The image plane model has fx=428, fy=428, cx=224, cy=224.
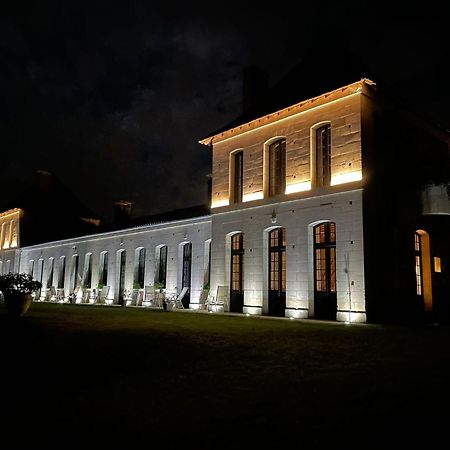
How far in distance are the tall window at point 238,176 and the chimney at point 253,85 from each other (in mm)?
2940

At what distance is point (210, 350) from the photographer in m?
7.04

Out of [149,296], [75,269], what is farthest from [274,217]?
[75,269]

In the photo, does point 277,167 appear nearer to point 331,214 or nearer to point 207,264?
point 331,214

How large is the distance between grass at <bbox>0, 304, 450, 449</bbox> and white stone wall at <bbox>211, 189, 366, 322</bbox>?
192 inches

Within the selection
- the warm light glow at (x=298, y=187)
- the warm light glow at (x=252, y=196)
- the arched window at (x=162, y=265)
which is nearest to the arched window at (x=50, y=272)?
the arched window at (x=162, y=265)

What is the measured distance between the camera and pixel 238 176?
1798cm

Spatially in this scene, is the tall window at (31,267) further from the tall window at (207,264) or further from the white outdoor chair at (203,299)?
the white outdoor chair at (203,299)

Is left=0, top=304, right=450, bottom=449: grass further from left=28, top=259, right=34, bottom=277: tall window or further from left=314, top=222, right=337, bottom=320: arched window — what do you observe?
left=28, top=259, right=34, bottom=277: tall window

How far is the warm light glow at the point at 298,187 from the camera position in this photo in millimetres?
14758

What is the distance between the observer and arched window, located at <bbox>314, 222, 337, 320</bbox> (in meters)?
13.9

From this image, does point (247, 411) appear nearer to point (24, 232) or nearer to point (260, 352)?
point (260, 352)

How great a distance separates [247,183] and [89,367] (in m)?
12.3

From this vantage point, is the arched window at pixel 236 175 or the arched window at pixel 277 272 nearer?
the arched window at pixel 277 272

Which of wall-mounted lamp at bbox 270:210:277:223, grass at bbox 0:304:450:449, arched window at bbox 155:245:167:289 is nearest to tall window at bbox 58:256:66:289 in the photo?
arched window at bbox 155:245:167:289
